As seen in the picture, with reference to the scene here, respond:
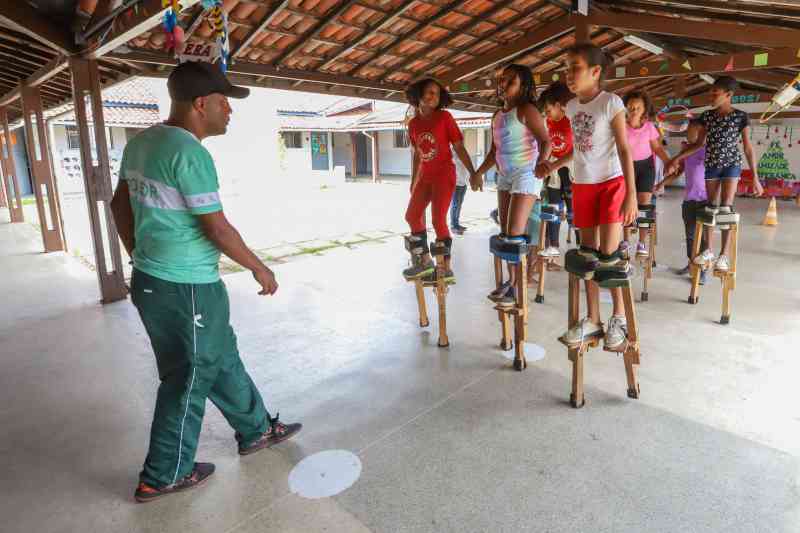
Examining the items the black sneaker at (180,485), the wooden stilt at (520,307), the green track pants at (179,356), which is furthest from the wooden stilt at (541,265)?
the black sneaker at (180,485)

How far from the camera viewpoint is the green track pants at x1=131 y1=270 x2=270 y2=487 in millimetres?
2068

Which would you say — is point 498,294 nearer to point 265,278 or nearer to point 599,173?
point 599,173

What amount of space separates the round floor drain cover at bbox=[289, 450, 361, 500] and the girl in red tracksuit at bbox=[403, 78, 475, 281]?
5.89ft

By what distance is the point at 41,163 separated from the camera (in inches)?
315

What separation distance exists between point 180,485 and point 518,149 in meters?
2.95

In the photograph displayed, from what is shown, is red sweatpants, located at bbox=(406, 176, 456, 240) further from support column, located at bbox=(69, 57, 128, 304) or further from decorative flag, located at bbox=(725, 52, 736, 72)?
decorative flag, located at bbox=(725, 52, 736, 72)

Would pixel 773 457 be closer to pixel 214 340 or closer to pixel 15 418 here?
pixel 214 340

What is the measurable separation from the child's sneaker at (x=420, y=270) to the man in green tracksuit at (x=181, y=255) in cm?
190

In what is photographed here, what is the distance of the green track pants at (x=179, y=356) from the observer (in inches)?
81.4

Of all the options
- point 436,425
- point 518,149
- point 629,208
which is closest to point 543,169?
point 518,149

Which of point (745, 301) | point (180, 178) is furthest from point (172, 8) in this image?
point (745, 301)

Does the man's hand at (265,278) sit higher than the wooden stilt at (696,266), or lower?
higher

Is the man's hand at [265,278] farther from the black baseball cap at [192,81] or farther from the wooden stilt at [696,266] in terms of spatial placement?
the wooden stilt at [696,266]

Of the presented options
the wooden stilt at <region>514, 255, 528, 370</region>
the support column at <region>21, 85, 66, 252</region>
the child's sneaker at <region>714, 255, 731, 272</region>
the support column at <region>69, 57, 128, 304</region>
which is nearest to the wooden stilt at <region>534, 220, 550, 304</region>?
the child's sneaker at <region>714, 255, 731, 272</region>
